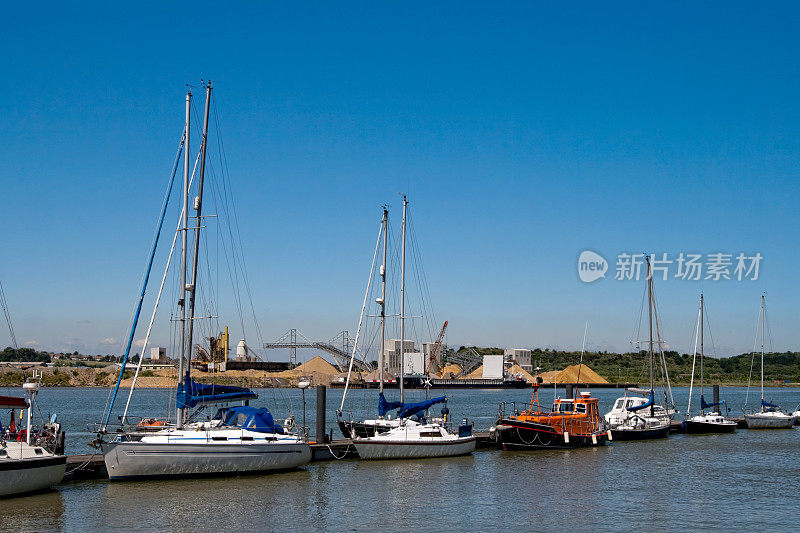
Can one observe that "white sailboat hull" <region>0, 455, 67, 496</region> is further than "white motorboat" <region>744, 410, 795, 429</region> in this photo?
No

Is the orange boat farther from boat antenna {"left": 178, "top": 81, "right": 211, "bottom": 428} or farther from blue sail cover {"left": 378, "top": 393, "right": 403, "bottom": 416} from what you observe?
boat antenna {"left": 178, "top": 81, "right": 211, "bottom": 428}

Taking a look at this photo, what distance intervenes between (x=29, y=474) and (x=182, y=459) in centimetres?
583

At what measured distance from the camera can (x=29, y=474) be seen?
1094 inches

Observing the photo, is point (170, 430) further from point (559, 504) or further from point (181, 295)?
point (559, 504)

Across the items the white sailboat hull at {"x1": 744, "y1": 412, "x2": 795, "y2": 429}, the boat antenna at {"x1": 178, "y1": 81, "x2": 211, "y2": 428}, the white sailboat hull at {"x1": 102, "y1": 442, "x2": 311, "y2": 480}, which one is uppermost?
the boat antenna at {"x1": 178, "y1": 81, "x2": 211, "y2": 428}

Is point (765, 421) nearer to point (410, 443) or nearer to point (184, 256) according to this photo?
point (410, 443)

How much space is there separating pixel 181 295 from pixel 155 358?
541 feet

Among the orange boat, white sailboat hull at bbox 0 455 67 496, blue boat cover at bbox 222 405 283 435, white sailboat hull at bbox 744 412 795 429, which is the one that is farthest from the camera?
white sailboat hull at bbox 744 412 795 429

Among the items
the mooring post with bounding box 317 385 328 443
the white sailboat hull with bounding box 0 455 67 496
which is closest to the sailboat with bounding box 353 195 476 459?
the mooring post with bounding box 317 385 328 443

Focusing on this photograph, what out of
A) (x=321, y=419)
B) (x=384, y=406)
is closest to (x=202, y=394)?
(x=321, y=419)

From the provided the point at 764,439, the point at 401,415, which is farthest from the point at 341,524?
the point at 764,439

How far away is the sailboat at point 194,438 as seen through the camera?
31578 millimetres

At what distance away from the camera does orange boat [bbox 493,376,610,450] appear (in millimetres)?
45281

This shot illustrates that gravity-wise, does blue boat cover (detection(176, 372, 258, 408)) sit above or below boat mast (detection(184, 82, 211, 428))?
below
